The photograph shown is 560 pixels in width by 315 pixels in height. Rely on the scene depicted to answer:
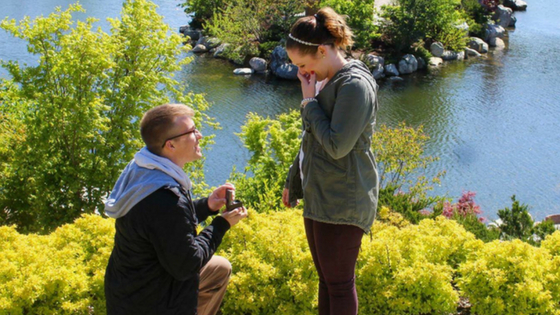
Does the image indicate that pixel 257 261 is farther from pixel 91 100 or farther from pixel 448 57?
pixel 448 57

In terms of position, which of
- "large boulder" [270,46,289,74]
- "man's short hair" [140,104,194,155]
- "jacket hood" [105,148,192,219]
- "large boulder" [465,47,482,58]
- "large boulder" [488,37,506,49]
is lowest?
"large boulder" [488,37,506,49]

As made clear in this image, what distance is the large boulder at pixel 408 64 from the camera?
60.1 feet

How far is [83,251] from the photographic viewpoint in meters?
3.61

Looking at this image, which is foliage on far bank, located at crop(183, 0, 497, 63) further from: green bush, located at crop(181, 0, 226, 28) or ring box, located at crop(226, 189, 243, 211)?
ring box, located at crop(226, 189, 243, 211)

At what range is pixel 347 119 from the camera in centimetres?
236

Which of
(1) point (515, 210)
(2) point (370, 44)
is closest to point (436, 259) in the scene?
(1) point (515, 210)

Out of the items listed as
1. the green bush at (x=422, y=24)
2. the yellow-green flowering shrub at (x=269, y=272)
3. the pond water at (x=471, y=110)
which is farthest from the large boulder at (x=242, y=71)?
the yellow-green flowering shrub at (x=269, y=272)

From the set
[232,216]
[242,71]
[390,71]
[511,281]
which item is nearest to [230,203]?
[232,216]

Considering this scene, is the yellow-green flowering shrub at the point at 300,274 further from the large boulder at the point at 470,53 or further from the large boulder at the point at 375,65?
the large boulder at the point at 470,53

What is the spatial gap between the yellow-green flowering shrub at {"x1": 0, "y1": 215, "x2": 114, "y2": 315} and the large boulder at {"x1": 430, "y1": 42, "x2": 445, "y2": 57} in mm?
17812

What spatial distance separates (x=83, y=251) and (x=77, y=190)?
245 cm

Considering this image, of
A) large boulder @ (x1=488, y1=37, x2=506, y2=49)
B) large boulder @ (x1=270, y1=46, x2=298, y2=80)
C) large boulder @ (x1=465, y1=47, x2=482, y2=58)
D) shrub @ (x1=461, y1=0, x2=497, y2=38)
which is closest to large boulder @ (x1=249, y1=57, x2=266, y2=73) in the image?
large boulder @ (x1=270, y1=46, x2=298, y2=80)

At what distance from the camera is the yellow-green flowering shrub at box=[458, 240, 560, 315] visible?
3.23m

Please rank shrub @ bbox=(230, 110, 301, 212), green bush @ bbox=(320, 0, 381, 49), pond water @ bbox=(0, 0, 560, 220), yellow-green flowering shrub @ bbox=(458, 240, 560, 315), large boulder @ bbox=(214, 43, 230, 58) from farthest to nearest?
1. large boulder @ bbox=(214, 43, 230, 58)
2. green bush @ bbox=(320, 0, 381, 49)
3. pond water @ bbox=(0, 0, 560, 220)
4. shrub @ bbox=(230, 110, 301, 212)
5. yellow-green flowering shrub @ bbox=(458, 240, 560, 315)
